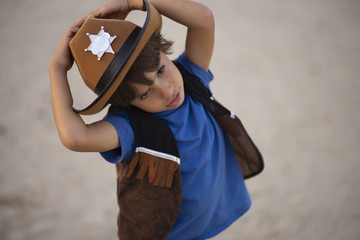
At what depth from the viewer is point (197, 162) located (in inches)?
43.0

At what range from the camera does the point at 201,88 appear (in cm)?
115

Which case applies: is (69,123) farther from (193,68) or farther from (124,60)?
(193,68)

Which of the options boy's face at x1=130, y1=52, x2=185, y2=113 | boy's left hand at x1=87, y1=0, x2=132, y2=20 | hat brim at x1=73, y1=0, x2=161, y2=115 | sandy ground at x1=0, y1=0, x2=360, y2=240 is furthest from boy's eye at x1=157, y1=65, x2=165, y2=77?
sandy ground at x1=0, y1=0, x2=360, y2=240

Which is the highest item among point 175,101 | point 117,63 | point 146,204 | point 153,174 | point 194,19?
point 194,19

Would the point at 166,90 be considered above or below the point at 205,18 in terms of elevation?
below

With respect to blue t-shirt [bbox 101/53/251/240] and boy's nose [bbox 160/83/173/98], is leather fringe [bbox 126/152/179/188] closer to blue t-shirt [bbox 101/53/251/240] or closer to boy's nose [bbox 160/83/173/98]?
blue t-shirt [bbox 101/53/251/240]

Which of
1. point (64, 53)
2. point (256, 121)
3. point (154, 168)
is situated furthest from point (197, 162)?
point (256, 121)

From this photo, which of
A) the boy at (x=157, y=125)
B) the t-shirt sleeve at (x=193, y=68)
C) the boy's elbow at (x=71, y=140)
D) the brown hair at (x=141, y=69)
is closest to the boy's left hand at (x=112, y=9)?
the boy at (x=157, y=125)

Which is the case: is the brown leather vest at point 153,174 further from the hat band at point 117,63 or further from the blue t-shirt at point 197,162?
the hat band at point 117,63

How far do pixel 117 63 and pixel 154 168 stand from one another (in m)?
0.36

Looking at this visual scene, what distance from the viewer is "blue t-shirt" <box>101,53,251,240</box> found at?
3.34ft

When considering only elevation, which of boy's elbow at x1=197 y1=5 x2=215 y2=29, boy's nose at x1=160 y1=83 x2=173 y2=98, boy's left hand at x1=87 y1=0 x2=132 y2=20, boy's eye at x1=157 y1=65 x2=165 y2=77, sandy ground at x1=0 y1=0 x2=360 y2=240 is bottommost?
sandy ground at x1=0 y1=0 x2=360 y2=240

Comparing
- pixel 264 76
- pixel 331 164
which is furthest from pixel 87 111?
pixel 264 76

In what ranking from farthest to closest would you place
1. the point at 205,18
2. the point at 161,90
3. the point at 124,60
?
the point at 205,18, the point at 161,90, the point at 124,60
